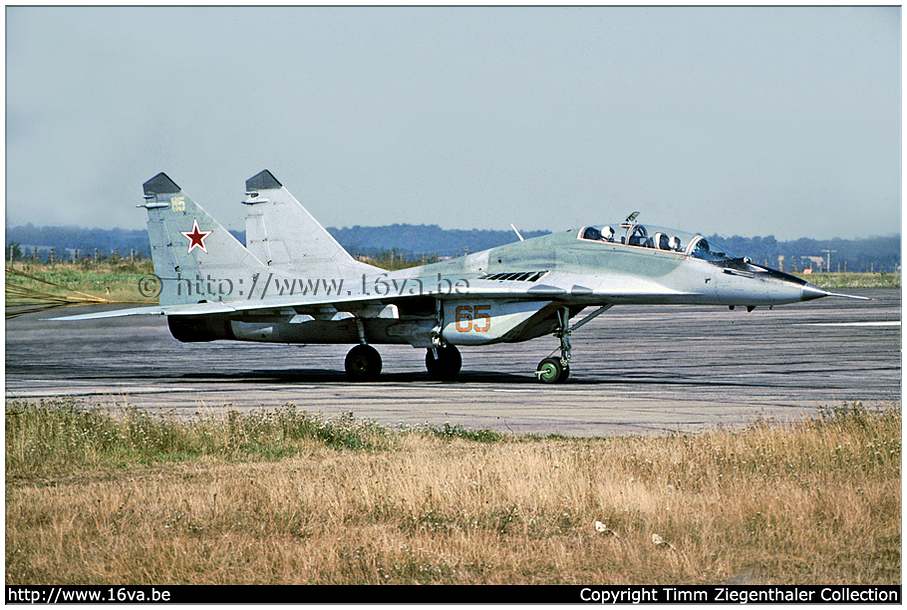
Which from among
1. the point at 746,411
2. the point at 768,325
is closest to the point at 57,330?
the point at 768,325

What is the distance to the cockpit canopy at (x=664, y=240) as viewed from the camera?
18094mm

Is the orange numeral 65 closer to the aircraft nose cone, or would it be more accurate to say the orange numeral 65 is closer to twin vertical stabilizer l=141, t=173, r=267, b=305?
twin vertical stabilizer l=141, t=173, r=267, b=305

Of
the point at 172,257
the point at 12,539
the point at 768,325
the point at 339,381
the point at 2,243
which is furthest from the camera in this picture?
the point at 768,325

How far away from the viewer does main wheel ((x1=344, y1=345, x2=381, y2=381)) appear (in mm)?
20750

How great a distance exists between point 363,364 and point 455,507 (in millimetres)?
13065

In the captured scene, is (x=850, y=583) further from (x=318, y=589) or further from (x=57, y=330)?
(x=57, y=330)

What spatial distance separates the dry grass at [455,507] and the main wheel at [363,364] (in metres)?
9.24

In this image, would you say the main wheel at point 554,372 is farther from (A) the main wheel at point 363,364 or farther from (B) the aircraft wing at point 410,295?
(A) the main wheel at point 363,364

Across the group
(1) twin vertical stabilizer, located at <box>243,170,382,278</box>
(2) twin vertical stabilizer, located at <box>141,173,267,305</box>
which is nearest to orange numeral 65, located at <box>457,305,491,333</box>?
(1) twin vertical stabilizer, located at <box>243,170,382,278</box>

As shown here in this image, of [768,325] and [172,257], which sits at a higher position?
[172,257]

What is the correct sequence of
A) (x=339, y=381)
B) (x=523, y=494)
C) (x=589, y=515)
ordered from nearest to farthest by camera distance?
(x=589, y=515) < (x=523, y=494) < (x=339, y=381)

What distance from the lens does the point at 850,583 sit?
601 centimetres

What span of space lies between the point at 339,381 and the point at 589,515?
13660mm

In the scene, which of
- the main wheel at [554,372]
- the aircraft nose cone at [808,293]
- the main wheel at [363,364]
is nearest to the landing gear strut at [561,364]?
the main wheel at [554,372]
